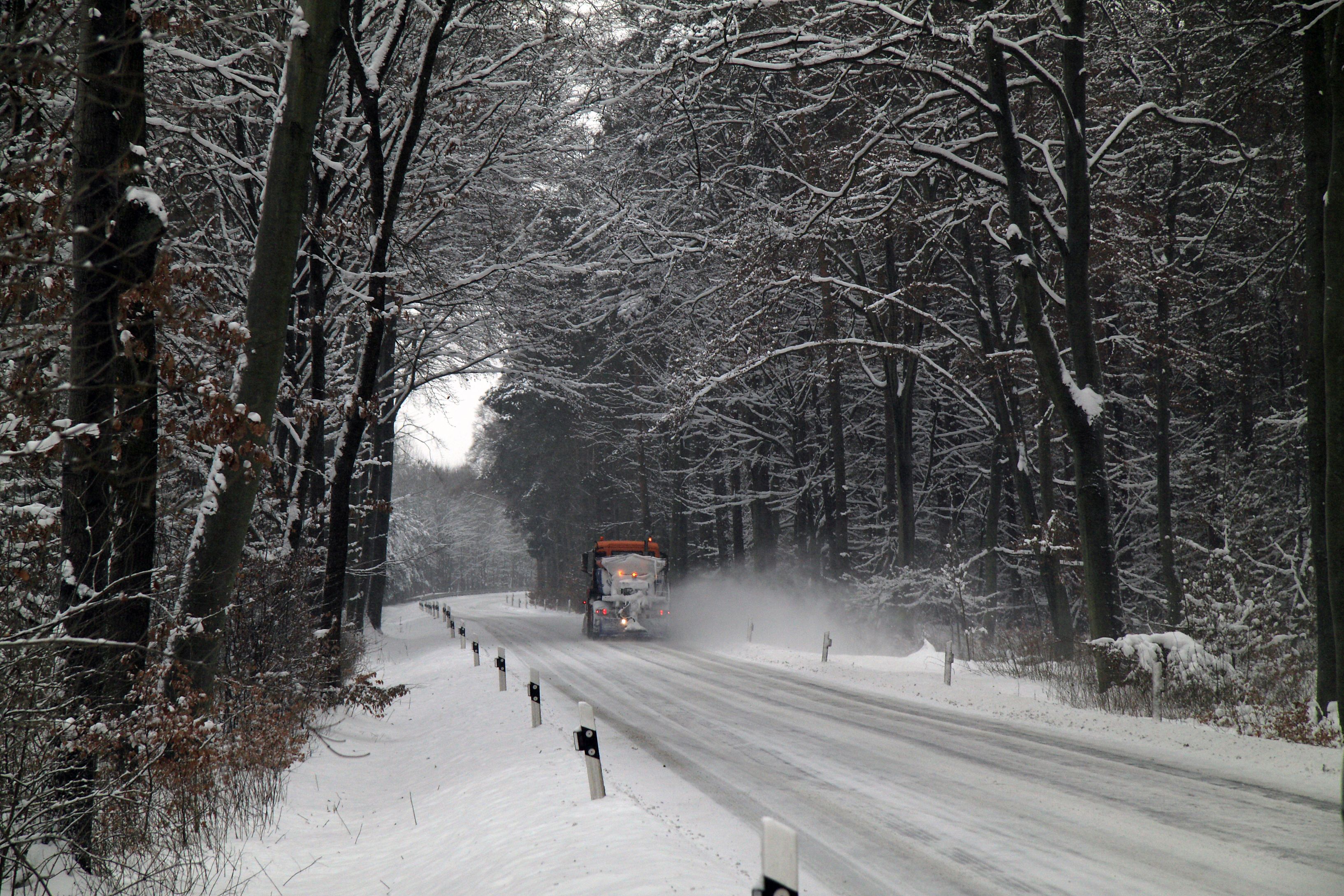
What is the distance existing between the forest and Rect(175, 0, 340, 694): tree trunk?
41mm

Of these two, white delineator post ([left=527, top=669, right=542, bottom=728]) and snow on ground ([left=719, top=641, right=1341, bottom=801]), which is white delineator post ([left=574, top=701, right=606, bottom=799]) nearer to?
white delineator post ([left=527, top=669, right=542, bottom=728])

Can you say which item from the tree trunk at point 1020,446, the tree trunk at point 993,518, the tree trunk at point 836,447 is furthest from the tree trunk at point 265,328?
the tree trunk at point 993,518

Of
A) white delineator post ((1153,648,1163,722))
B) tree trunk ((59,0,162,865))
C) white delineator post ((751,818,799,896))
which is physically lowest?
white delineator post ((1153,648,1163,722))

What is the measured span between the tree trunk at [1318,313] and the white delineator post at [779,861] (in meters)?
10.3

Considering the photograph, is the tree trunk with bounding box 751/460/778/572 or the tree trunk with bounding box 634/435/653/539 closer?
the tree trunk with bounding box 751/460/778/572

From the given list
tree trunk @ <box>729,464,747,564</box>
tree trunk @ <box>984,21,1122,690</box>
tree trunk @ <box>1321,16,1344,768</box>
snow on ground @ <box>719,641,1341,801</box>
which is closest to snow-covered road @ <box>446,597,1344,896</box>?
snow on ground @ <box>719,641,1341,801</box>

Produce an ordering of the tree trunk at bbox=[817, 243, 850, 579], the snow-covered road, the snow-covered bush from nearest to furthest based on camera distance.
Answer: the snow-covered road
the snow-covered bush
the tree trunk at bbox=[817, 243, 850, 579]

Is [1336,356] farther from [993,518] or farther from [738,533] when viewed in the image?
[738,533]

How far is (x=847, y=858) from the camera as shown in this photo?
5785 millimetres

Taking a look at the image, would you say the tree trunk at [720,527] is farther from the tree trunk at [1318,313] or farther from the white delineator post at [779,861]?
the white delineator post at [779,861]

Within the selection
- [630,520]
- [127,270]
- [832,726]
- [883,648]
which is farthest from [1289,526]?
[630,520]

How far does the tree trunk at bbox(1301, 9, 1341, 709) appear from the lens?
34.3 feet

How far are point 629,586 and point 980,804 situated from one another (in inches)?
889

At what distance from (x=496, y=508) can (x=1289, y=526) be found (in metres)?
94.9
